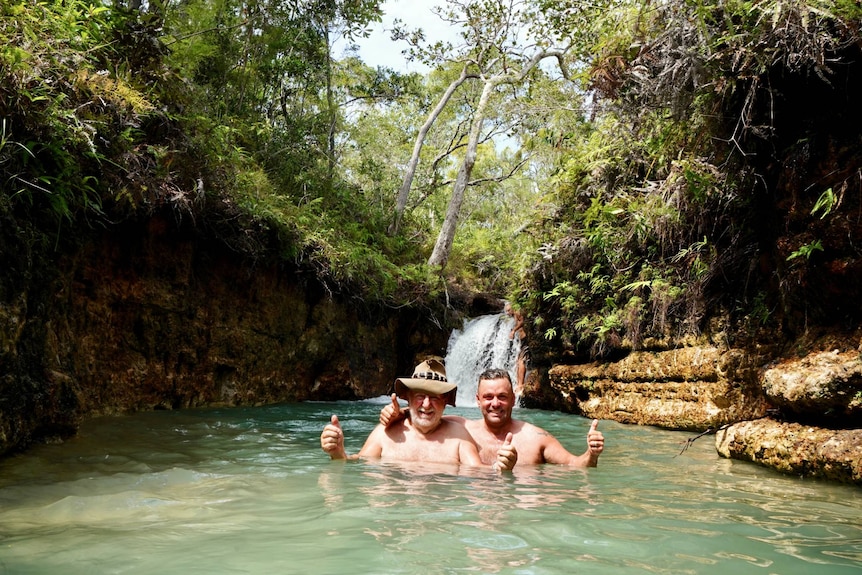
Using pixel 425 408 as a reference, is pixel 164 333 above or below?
above

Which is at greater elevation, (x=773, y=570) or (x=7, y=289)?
(x=7, y=289)

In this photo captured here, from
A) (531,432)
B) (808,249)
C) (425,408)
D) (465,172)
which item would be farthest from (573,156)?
(425,408)

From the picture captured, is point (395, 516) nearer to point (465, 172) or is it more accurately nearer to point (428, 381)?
point (428, 381)

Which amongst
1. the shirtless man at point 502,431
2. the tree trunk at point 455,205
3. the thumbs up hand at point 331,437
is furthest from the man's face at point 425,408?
the tree trunk at point 455,205

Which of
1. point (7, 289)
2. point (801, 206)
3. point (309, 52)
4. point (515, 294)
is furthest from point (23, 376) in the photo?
point (309, 52)

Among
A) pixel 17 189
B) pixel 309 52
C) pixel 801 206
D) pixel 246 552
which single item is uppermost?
pixel 309 52

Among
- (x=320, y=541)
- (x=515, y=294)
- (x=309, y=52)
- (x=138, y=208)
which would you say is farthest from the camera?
(x=309, y=52)

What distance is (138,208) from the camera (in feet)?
25.5

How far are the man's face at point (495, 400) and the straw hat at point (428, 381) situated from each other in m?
0.30

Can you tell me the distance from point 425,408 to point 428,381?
9.5 inches

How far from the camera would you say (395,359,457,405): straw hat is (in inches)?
186

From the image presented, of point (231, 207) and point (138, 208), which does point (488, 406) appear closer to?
point (138, 208)

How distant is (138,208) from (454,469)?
5.62 meters

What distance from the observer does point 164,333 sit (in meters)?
9.03
